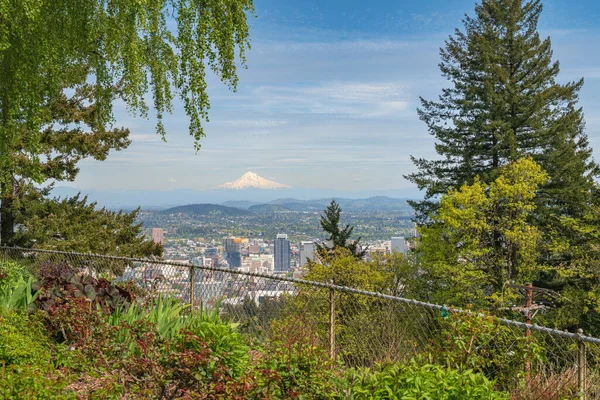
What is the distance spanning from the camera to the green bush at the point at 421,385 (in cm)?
234

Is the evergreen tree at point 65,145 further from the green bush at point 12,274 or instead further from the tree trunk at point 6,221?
the green bush at point 12,274

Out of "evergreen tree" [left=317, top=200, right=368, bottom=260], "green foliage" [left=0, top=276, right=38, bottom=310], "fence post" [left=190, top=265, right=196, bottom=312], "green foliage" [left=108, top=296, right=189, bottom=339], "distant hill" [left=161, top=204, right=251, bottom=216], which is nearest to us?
"green foliage" [left=108, top=296, right=189, bottom=339]

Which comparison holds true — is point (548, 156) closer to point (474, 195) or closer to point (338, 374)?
point (474, 195)

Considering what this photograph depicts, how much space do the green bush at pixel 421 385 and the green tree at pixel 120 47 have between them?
12.8ft

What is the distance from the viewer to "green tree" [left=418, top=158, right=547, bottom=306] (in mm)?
24516


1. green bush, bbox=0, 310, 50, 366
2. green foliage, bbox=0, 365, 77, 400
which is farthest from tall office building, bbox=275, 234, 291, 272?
green foliage, bbox=0, 365, 77, 400

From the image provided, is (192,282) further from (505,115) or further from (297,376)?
(505,115)

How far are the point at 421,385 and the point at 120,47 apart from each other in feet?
16.1

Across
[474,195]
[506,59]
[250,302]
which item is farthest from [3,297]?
[506,59]

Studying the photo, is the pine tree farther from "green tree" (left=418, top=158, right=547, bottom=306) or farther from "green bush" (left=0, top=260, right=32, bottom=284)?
"green bush" (left=0, top=260, right=32, bottom=284)

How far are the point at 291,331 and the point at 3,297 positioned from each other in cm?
305

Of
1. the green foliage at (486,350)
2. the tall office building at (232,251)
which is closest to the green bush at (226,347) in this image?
the green foliage at (486,350)

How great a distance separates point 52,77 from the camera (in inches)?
228

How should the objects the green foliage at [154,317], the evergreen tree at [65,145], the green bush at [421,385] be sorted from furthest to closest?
the evergreen tree at [65,145], the green foliage at [154,317], the green bush at [421,385]
